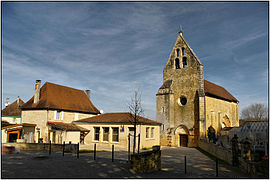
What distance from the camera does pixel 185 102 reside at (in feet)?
94.7

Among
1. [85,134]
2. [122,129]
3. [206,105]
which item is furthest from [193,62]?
[85,134]

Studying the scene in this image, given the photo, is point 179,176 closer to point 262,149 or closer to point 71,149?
point 262,149

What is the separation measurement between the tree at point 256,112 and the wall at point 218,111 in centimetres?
3166

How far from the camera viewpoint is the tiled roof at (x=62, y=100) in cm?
2719

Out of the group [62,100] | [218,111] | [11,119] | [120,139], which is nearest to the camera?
[120,139]

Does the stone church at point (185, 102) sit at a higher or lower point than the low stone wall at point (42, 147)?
higher

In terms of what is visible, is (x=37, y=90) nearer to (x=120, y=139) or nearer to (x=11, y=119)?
(x=120, y=139)

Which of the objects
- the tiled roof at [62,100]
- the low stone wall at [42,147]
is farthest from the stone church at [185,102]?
the low stone wall at [42,147]

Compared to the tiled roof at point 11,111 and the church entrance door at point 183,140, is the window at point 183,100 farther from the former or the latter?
the tiled roof at point 11,111

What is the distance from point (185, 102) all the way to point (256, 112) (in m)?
48.7

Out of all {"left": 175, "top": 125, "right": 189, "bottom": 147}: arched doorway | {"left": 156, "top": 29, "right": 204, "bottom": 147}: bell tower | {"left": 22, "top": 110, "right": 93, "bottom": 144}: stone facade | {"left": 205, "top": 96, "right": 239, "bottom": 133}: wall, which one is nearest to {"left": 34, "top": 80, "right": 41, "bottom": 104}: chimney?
{"left": 22, "top": 110, "right": 93, "bottom": 144}: stone facade

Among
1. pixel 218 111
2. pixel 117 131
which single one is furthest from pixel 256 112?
pixel 117 131

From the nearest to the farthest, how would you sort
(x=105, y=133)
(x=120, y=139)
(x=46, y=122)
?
(x=120, y=139) → (x=105, y=133) → (x=46, y=122)

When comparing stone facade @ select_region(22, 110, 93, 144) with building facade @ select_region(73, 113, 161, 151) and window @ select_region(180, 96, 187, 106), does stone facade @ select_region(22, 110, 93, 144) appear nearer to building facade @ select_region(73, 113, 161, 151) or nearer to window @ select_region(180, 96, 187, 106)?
building facade @ select_region(73, 113, 161, 151)
